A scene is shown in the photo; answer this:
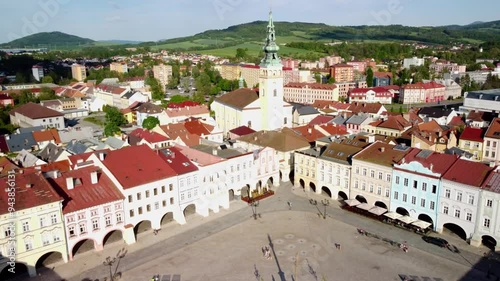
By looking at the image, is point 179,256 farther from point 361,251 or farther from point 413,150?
point 413,150

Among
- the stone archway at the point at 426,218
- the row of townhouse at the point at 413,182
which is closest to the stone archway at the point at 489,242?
the row of townhouse at the point at 413,182

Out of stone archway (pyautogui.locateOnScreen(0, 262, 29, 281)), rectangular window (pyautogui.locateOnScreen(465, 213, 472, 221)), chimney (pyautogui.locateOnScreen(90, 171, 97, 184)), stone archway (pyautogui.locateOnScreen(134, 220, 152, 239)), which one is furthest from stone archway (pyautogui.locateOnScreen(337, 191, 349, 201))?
stone archway (pyautogui.locateOnScreen(0, 262, 29, 281))

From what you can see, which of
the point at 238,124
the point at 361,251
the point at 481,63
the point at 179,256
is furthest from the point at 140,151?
the point at 481,63

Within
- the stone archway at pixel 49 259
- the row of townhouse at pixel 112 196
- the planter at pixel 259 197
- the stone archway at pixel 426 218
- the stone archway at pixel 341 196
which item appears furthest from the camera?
the stone archway at pixel 341 196

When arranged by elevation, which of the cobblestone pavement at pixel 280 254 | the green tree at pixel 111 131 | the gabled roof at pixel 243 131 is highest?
the gabled roof at pixel 243 131

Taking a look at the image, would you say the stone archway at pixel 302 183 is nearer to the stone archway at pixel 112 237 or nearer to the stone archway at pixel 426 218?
the stone archway at pixel 426 218

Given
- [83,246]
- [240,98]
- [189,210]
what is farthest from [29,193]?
[240,98]

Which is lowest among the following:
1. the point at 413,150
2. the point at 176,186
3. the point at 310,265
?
the point at 310,265

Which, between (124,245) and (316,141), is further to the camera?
(316,141)
